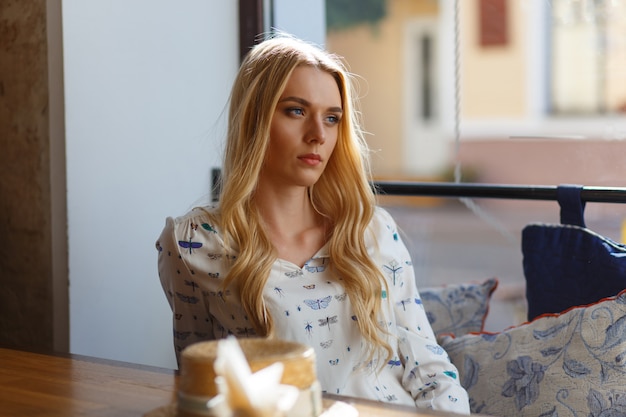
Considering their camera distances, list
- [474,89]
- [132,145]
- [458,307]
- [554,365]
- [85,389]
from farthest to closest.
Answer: [474,89] → [132,145] → [458,307] → [554,365] → [85,389]

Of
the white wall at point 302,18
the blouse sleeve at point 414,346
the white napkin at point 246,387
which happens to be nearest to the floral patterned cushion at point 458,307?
the blouse sleeve at point 414,346

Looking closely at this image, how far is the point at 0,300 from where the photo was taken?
2266 millimetres

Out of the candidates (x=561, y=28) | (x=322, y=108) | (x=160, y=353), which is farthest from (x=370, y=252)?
(x=561, y=28)

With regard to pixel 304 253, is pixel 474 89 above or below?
above

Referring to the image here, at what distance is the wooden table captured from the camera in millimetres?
1189

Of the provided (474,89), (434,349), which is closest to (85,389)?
(434,349)

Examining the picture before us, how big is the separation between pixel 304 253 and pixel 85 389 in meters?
0.57

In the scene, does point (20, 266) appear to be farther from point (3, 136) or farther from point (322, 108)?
point (322, 108)

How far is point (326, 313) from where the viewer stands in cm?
168

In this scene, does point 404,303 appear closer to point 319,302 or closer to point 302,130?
point 319,302

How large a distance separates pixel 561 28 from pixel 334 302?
505 inches

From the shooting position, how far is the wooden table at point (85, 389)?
1189 mm

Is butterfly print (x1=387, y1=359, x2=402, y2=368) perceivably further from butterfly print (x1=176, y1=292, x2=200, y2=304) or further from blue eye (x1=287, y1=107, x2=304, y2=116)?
blue eye (x1=287, y1=107, x2=304, y2=116)

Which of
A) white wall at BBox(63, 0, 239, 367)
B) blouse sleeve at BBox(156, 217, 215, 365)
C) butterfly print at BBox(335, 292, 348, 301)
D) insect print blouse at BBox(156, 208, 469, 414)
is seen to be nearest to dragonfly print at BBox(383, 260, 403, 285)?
insect print blouse at BBox(156, 208, 469, 414)
